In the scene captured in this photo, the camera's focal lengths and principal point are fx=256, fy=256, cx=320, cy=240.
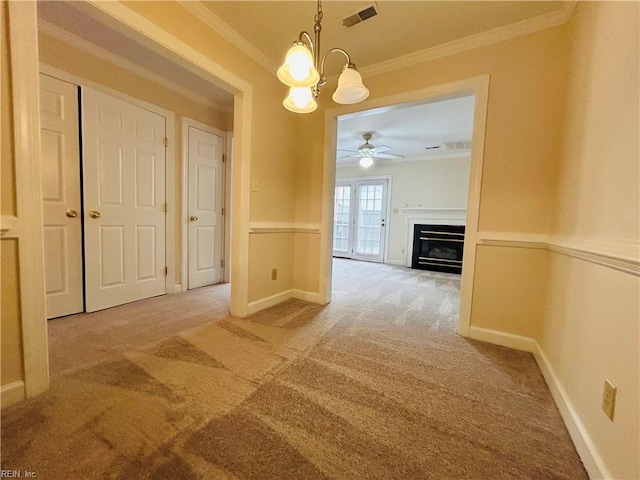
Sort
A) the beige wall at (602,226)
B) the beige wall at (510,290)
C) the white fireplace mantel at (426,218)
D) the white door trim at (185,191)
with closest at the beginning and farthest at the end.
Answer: the beige wall at (602,226)
the beige wall at (510,290)
the white door trim at (185,191)
the white fireplace mantel at (426,218)

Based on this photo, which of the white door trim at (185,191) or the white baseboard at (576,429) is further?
the white door trim at (185,191)

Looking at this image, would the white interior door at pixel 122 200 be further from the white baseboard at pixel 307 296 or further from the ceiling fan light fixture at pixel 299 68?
the ceiling fan light fixture at pixel 299 68

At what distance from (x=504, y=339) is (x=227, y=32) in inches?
127

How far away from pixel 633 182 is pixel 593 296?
0.49 m

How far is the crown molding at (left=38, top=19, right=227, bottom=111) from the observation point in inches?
81.6

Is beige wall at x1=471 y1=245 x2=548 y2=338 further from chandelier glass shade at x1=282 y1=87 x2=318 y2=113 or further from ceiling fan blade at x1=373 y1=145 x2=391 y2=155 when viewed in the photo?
ceiling fan blade at x1=373 y1=145 x2=391 y2=155

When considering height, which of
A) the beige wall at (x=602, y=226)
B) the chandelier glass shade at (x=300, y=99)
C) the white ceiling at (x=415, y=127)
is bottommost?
the beige wall at (x=602, y=226)

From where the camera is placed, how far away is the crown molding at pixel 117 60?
2.07m

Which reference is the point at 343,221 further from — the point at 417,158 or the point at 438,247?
the point at 438,247

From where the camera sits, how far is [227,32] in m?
2.03

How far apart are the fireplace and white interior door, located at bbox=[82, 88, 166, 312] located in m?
4.75

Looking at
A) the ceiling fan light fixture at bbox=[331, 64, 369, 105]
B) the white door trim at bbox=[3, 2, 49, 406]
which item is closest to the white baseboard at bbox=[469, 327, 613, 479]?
the ceiling fan light fixture at bbox=[331, 64, 369, 105]

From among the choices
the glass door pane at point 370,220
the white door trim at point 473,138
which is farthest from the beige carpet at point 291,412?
the glass door pane at point 370,220

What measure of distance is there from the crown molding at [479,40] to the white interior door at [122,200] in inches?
93.1
